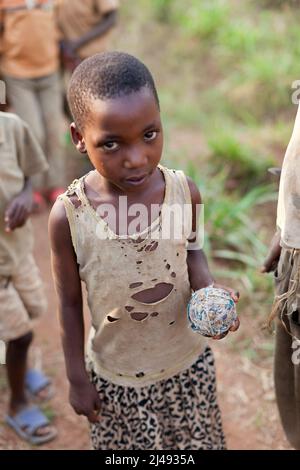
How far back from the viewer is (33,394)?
114 inches

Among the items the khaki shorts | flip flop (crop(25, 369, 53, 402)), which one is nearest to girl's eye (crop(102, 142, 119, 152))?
the khaki shorts

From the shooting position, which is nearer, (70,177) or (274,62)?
(70,177)

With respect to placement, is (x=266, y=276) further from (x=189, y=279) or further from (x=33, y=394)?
(x=189, y=279)

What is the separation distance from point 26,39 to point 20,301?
2216 mm

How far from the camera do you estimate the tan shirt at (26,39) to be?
400 cm

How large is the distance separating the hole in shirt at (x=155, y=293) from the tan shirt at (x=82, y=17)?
3.03m

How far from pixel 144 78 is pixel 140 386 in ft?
2.95

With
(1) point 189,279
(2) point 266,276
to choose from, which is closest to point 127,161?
(1) point 189,279

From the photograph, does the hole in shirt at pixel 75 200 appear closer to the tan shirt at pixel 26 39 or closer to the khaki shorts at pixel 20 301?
the khaki shorts at pixel 20 301

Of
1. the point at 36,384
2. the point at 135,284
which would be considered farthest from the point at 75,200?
the point at 36,384

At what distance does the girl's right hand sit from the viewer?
75.3 inches

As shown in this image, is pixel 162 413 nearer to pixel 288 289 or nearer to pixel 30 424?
pixel 288 289

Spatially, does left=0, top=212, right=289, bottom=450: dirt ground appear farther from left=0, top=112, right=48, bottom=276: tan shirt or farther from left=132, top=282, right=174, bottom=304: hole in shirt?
left=132, top=282, right=174, bottom=304: hole in shirt

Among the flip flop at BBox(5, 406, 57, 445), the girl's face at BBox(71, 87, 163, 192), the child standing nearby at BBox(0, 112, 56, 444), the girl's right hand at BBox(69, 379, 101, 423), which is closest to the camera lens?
the girl's face at BBox(71, 87, 163, 192)
